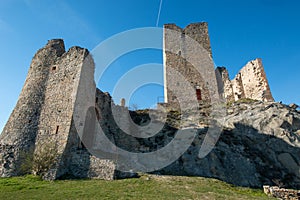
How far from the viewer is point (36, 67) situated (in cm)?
1719

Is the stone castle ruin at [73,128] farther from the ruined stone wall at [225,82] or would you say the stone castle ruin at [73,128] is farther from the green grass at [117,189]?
the ruined stone wall at [225,82]

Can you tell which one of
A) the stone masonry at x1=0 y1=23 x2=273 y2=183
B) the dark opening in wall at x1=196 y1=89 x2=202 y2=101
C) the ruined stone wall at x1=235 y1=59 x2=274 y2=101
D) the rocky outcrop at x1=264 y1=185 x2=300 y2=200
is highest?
the ruined stone wall at x1=235 y1=59 x2=274 y2=101

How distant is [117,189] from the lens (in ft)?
31.8

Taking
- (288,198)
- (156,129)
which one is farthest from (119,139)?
(288,198)

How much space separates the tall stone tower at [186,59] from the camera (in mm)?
24688

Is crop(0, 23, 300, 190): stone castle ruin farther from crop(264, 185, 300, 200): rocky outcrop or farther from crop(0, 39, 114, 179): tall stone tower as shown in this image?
crop(264, 185, 300, 200): rocky outcrop

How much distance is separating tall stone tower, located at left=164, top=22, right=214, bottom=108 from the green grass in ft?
42.8

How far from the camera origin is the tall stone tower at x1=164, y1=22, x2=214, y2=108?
972 inches

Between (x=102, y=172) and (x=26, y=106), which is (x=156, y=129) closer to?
(x=102, y=172)

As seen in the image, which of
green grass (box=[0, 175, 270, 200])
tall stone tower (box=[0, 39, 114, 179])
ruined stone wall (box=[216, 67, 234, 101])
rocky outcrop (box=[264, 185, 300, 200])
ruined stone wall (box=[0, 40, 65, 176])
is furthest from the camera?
ruined stone wall (box=[216, 67, 234, 101])

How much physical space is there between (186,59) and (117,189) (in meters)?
20.3

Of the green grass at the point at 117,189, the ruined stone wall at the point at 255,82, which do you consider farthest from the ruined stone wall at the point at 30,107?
the ruined stone wall at the point at 255,82

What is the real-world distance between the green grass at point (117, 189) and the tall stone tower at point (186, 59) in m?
13.0

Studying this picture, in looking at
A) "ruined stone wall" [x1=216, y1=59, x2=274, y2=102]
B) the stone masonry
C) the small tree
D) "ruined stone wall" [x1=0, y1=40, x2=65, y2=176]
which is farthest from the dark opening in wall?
the small tree
